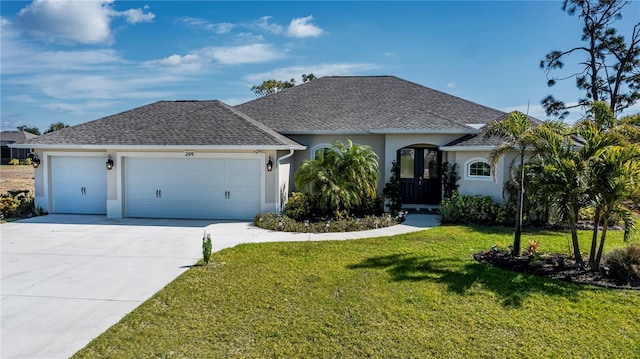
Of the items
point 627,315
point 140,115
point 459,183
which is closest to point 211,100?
point 140,115

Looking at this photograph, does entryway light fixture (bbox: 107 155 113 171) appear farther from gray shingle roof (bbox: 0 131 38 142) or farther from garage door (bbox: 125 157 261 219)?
gray shingle roof (bbox: 0 131 38 142)

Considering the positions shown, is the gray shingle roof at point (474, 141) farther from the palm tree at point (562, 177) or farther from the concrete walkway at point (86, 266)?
the palm tree at point (562, 177)

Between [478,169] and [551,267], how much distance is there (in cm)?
671

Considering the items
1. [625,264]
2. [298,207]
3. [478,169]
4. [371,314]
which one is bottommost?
[371,314]

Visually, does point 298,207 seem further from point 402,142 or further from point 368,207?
point 402,142

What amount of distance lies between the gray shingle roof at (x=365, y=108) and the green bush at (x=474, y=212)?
319cm

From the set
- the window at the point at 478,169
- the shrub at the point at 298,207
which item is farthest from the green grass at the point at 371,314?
the window at the point at 478,169

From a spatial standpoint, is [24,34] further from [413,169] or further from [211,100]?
[413,169]

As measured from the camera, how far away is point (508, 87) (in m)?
18.0

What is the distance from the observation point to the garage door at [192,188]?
13078 millimetres

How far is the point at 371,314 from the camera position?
531 centimetres

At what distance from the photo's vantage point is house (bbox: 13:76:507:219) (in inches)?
513

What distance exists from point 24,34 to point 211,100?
6.86 m

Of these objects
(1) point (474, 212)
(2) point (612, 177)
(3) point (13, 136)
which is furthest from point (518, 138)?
(3) point (13, 136)
